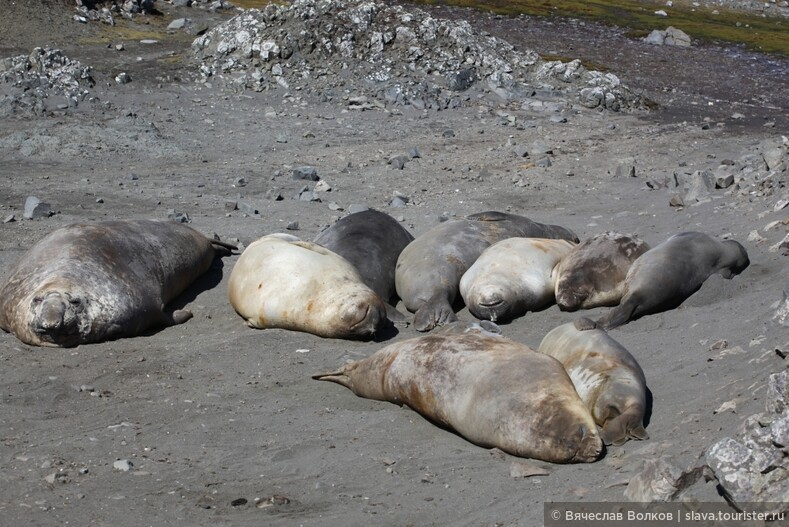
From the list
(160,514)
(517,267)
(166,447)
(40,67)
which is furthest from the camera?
(40,67)

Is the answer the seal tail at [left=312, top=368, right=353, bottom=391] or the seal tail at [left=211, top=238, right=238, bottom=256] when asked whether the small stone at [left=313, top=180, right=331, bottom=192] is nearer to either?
the seal tail at [left=211, top=238, right=238, bottom=256]

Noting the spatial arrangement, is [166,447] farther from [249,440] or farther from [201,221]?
[201,221]

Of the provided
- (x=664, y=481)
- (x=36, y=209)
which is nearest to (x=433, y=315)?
(x=664, y=481)

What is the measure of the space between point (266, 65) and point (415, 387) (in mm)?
11693

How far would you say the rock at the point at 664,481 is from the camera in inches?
165

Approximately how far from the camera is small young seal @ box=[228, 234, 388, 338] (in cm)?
752

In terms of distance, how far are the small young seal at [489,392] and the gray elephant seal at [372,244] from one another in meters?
2.03

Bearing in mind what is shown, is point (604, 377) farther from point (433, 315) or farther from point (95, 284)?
point (95, 284)

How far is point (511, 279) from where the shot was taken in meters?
8.07

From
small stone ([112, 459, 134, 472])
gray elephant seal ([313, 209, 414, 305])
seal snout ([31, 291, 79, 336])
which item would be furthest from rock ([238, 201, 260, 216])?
small stone ([112, 459, 134, 472])

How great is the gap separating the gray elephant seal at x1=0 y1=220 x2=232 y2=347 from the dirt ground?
158mm

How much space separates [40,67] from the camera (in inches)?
606

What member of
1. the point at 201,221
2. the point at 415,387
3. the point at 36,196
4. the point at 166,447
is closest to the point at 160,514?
the point at 166,447

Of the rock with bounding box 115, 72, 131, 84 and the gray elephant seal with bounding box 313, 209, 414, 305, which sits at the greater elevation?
the gray elephant seal with bounding box 313, 209, 414, 305
